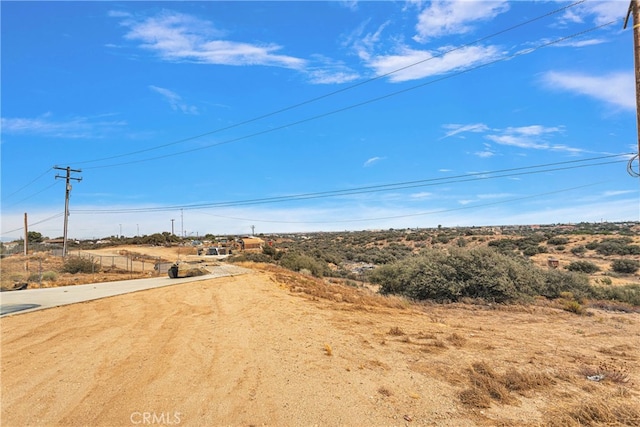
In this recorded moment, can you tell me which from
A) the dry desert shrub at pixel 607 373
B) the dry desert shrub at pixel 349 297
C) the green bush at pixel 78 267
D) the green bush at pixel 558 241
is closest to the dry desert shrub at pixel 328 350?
the dry desert shrub at pixel 607 373

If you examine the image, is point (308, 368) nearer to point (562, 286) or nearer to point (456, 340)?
point (456, 340)

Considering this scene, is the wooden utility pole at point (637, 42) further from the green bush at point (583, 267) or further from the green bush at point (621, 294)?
the green bush at point (583, 267)

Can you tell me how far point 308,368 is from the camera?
8.01 metres

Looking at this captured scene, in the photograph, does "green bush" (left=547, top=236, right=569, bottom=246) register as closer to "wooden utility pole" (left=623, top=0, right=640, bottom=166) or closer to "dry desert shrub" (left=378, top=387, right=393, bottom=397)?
"wooden utility pole" (left=623, top=0, right=640, bottom=166)

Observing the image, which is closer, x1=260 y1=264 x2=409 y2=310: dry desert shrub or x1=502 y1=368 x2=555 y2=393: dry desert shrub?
x1=502 y1=368 x2=555 y2=393: dry desert shrub

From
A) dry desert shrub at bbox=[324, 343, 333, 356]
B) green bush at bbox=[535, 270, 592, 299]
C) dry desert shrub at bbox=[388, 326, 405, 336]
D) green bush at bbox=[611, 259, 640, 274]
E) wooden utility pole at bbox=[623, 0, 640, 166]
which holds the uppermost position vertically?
wooden utility pole at bbox=[623, 0, 640, 166]

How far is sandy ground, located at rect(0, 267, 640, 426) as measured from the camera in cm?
592

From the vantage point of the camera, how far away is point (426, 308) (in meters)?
16.9

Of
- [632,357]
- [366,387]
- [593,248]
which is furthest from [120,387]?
[593,248]

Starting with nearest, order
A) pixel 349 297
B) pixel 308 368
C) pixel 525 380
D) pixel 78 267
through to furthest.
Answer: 1. pixel 525 380
2. pixel 308 368
3. pixel 349 297
4. pixel 78 267

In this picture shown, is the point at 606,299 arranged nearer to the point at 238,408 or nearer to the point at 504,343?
the point at 504,343

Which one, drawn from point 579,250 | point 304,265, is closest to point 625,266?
point 579,250

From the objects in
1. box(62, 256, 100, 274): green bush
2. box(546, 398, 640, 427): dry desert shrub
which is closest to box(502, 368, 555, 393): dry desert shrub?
box(546, 398, 640, 427): dry desert shrub

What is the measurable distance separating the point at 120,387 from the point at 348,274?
29.7 meters
